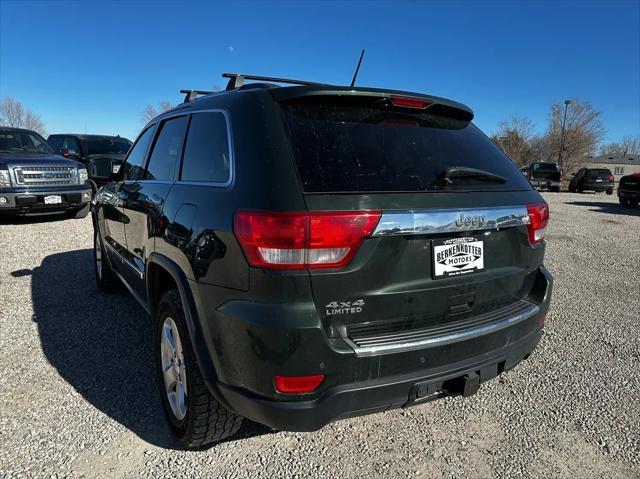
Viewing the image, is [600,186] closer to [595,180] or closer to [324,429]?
[595,180]

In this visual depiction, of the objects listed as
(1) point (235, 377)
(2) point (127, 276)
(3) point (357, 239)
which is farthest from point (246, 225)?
(2) point (127, 276)

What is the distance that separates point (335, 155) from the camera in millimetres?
1925

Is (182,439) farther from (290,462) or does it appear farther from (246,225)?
(246,225)

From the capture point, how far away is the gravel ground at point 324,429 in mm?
2264

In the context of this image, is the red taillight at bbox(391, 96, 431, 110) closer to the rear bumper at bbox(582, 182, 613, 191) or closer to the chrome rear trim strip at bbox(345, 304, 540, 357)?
the chrome rear trim strip at bbox(345, 304, 540, 357)

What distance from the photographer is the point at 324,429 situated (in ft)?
8.41

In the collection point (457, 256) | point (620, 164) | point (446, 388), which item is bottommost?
point (446, 388)

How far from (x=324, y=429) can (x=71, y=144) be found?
1396cm

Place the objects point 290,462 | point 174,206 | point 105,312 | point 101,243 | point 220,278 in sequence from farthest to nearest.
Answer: point 101,243
point 105,312
point 174,206
point 290,462
point 220,278

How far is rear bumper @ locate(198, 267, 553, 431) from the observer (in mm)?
1725

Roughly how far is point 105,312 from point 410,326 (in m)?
3.46

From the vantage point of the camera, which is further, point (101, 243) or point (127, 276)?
point (101, 243)

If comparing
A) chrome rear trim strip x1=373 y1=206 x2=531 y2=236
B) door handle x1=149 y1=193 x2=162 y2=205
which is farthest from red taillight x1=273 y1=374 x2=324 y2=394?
Answer: door handle x1=149 y1=193 x2=162 y2=205

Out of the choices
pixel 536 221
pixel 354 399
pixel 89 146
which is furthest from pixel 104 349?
pixel 89 146
